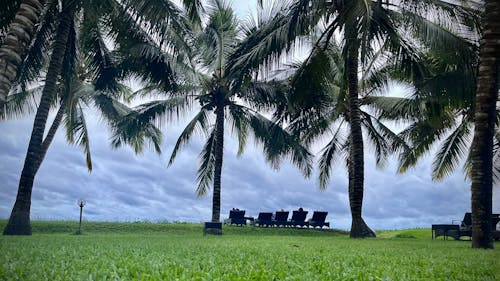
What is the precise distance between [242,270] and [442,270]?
2456 millimetres

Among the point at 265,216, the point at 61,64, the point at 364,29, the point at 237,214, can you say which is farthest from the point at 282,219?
the point at 364,29

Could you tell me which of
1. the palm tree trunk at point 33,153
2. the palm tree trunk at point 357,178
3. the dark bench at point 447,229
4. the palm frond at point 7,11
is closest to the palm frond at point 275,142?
the palm tree trunk at point 357,178

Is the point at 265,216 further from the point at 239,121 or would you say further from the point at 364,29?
the point at 364,29

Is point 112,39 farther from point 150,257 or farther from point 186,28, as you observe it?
point 150,257

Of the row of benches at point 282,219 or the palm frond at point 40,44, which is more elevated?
the palm frond at point 40,44

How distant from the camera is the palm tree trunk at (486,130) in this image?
9562 millimetres

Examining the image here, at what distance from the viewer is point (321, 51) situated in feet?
41.0

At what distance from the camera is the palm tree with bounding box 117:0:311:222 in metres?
17.8

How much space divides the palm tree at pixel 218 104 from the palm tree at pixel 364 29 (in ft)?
13.7

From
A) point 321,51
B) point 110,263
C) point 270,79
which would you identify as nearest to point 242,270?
point 110,263

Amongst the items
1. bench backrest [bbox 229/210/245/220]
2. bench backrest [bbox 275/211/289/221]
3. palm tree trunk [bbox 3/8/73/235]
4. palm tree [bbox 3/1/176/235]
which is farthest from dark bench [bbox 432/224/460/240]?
palm tree trunk [bbox 3/8/73/235]

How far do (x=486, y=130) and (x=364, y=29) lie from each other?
356cm

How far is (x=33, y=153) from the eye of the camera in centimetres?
1310

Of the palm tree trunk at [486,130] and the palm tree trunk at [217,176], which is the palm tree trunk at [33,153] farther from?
the palm tree trunk at [486,130]
